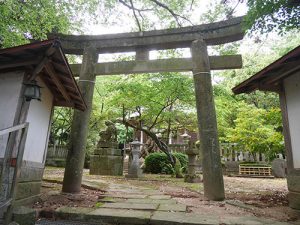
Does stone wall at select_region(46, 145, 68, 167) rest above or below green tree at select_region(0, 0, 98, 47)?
below

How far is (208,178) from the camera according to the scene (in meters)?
6.36

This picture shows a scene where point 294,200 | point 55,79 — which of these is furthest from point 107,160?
point 294,200

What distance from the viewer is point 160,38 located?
308 inches

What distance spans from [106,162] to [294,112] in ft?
34.8

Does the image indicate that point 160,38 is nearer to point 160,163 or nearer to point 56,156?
point 160,163

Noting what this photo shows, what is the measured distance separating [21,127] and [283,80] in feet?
18.8

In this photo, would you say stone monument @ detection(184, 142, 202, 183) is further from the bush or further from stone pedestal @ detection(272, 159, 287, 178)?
stone pedestal @ detection(272, 159, 287, 178)

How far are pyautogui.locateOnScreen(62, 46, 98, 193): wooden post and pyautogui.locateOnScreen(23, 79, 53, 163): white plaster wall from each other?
2.97 ft

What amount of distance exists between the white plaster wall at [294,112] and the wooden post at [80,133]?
543 centimetres

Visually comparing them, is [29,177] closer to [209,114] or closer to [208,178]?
[208,178]

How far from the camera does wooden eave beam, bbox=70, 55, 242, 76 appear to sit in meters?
7.15

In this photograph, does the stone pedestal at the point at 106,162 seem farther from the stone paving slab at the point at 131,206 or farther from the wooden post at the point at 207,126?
the stone paving slab at the point at 131,206

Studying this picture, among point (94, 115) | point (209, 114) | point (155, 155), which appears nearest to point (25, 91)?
point (209, 114)

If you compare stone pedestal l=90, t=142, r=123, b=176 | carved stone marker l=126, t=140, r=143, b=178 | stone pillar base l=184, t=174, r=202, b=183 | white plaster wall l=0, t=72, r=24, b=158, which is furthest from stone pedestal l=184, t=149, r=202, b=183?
white plaster wall l=0, t=72, r=24, b=158
